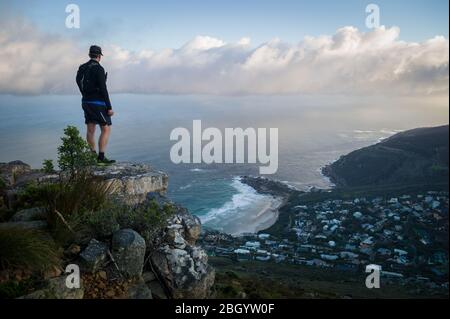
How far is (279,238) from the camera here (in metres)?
62.5

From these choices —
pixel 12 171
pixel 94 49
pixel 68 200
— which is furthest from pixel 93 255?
pixel 12 171

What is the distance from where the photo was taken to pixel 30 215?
5.83 meters

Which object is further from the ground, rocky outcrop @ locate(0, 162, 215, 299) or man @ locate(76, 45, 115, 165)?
man @ locate(76, 45, 115, 165)

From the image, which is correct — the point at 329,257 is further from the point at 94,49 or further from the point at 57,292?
the point at 57,292

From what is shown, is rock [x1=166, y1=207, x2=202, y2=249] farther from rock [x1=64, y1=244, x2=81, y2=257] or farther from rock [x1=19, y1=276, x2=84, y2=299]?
rock [x1=19, y1=276, x2=84, y2=299]

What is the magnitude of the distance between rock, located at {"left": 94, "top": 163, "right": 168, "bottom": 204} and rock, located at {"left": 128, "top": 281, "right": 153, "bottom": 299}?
107 inches

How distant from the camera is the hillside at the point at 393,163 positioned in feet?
316

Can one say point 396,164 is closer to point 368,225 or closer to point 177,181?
point 368,225

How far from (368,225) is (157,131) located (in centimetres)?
4870

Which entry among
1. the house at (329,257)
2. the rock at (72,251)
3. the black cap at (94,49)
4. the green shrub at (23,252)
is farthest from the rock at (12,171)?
the house at (329,257)

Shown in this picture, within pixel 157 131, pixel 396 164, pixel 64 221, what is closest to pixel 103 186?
pixel 64 221

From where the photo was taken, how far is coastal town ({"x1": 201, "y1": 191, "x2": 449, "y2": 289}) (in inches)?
1951

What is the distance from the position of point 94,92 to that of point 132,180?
6.49 ft

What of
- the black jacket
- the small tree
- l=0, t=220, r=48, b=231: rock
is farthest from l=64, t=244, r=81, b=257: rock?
the black jacket
